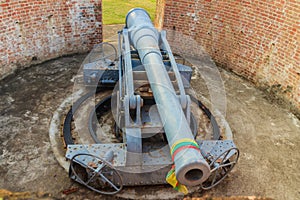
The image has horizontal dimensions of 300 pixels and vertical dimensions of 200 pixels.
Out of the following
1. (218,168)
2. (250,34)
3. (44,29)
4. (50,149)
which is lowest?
(50,149)

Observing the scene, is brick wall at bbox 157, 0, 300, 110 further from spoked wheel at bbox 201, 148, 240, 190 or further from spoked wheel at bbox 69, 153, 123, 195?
spoked wheel at bbox 69, 153, 123, 195

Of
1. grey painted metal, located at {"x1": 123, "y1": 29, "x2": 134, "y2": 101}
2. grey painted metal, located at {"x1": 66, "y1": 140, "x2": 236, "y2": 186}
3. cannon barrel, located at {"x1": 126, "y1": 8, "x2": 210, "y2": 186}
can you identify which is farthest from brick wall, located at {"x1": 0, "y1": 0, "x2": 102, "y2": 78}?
grey painted metal, located at {"x1": 66, "y1": 140, "x2": 236, "y2": 186}

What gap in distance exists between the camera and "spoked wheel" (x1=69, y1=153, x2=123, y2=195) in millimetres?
4234

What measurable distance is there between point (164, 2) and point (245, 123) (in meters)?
4.85

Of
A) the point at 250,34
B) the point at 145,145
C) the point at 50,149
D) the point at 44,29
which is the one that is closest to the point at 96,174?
the point at 145,145

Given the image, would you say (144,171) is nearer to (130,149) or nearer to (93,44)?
(130,149)

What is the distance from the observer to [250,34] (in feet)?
25.9

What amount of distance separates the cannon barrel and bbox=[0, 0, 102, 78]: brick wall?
2814mm

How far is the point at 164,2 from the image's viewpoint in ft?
29.9

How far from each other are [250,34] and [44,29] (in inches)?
230

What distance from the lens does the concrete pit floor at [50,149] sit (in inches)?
184

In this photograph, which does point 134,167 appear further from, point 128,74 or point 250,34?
point 250,34

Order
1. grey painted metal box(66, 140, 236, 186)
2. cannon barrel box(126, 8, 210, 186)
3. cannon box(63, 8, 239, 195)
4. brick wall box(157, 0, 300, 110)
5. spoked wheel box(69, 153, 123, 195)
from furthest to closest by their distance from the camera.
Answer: brick wall box(157, 0, 300, 110), grey painted metal box(66, 140, 236, 186), spoked wheel box(69, 153, 123, 195), cannon box(63, 8, 239, 195), cannon barrel box(126, 8, 210, 186)

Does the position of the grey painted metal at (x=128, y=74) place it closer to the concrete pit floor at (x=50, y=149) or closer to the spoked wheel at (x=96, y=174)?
the spoked wheel at (x=96, y=174)
